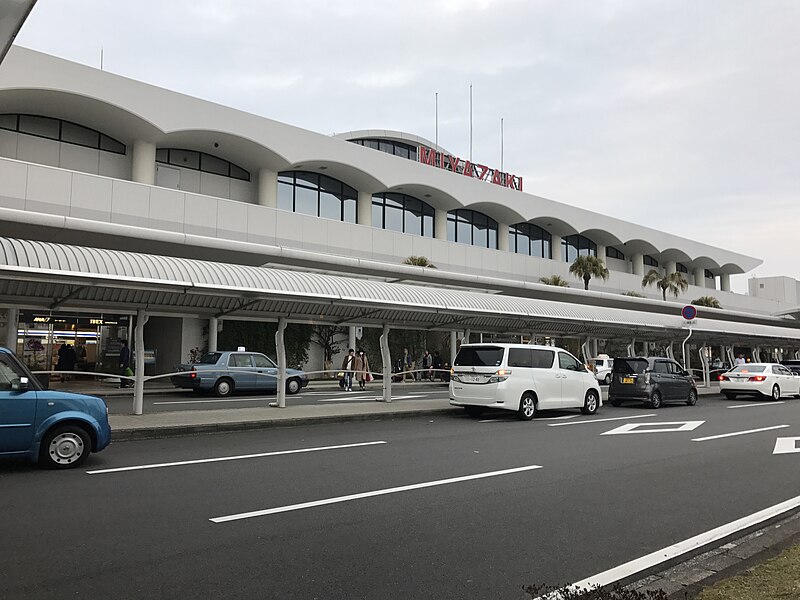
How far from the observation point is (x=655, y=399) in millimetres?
20906

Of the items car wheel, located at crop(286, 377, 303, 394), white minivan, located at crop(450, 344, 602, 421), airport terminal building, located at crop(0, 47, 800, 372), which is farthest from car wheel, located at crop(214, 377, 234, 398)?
white minivan, located at crop(450, 344, 602, 421)

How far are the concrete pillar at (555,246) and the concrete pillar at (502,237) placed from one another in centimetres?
640

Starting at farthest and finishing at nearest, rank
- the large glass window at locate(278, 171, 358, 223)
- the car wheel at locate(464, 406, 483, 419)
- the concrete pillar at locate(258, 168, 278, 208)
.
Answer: the large glass window at locate(278, 171, 358, 223) → the concrete pillar at locate(258, 168, 278, 208) → the car wheel at locate(464, 406, 483, 419)

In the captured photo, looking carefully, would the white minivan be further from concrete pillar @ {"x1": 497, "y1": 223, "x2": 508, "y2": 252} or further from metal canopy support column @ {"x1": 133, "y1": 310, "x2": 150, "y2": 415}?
concrete pillar @ {"x1": 497, "y1": 223, "x2": 508, "y2": 252}

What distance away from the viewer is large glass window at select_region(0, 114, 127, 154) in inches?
1010

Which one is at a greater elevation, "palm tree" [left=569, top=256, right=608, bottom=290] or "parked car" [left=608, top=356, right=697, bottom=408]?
"palm tree" [left=569, top=256, right=608, bottom=290]

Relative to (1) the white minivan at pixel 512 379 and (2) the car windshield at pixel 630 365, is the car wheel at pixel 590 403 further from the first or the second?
(2) the car windshield at pixel 630 365

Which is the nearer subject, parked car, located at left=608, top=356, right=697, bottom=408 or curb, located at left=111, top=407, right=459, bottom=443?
curb, located at left=111, top=407, right=459, bottom=443

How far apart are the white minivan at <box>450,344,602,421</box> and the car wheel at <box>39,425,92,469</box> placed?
945 centimetres

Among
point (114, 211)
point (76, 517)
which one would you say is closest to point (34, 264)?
point (76, 517)

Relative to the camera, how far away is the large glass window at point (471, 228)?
43469 mm

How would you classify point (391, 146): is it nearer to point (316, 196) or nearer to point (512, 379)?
point (316, 196)

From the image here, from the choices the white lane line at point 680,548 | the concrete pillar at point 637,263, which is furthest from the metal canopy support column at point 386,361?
the concrete pillar at point 637,263

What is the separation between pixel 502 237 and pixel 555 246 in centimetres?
685
